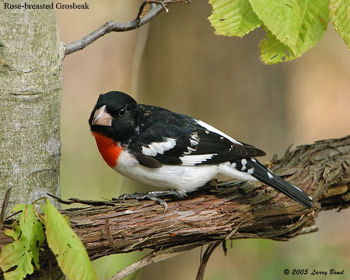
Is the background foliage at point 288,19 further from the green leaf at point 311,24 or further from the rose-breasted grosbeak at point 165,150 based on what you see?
the rose-breasted grosbeak at point 165,150

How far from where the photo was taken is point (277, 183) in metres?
3.05

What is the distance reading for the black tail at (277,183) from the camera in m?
2.97

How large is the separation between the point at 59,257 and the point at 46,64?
94 cm

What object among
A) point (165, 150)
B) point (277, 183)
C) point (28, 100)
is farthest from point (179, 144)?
point (28, 100)

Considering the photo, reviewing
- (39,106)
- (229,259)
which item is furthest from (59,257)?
(229,259)

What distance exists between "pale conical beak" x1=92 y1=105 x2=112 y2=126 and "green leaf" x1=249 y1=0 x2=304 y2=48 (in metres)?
1.25

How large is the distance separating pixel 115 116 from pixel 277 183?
1.01 meters

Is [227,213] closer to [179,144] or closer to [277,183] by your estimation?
[277,183]

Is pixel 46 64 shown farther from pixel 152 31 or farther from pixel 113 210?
pixel 152 31

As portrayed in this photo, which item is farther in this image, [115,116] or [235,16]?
[115,116]

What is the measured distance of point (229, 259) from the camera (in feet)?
15.5

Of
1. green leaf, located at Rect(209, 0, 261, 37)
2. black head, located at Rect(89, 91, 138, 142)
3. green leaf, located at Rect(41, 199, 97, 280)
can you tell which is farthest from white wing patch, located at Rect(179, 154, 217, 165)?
green leaf, located at Rect(41, 199, 97, 280)

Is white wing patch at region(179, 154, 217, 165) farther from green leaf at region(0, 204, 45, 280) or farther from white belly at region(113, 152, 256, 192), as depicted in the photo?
green leaf at region(0, 204, 45, 280)

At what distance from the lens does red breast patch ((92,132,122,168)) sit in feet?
10.2
